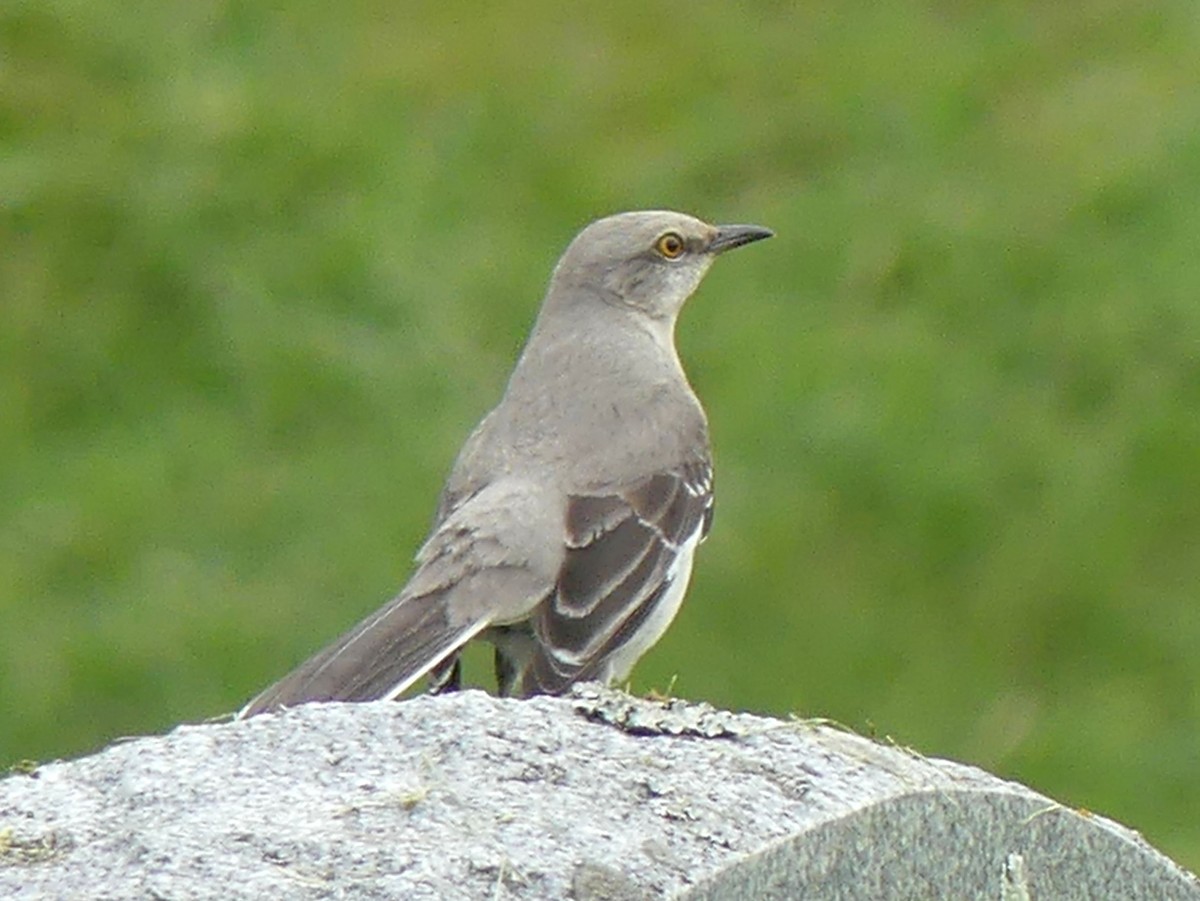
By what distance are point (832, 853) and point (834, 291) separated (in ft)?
32.9

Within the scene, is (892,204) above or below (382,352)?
above

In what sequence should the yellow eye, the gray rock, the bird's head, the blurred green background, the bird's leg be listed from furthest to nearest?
1. the blurred green background
2. the yellow eye
3. the bird's head
4. the bird's leg
5. the gray rock

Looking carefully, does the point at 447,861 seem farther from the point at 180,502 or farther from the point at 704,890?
the point at 180,502

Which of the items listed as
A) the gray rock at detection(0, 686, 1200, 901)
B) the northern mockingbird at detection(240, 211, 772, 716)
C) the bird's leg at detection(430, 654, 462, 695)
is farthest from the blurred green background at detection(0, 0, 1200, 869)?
the gray rock at detection(0, 686, 1200, 901)

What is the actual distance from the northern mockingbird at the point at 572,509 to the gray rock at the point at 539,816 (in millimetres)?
1924

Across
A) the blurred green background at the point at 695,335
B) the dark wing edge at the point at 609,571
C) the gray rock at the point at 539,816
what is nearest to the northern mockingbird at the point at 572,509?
the dark wing edge at the point at 609,571

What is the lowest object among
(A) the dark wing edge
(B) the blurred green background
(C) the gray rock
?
(C) the gray rock

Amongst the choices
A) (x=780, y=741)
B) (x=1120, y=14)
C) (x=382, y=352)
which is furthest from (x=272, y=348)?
(x=780, y=741)

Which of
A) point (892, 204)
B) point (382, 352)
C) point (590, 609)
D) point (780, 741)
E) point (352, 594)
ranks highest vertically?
point (892, 204)

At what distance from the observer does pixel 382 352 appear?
44.8 feet

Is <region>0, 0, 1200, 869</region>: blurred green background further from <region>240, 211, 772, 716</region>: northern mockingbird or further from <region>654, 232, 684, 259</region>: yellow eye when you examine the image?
<region>240, 211, 772, 716</region>: northern mockingbird

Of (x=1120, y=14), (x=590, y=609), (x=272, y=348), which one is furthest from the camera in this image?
(x=1120, y=14)

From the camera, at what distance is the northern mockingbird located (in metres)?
7.80

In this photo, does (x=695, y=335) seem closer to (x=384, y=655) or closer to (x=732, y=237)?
(x=732, y=237)
